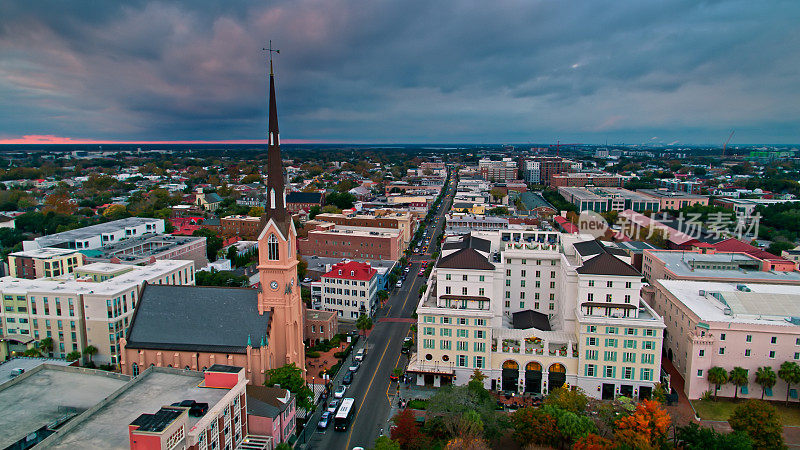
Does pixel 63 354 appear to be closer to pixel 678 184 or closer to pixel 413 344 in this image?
pixel 413 344

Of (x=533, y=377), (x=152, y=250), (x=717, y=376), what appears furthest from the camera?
(x=152, y=250)

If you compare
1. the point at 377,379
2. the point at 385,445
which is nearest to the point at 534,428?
the point at 385,445

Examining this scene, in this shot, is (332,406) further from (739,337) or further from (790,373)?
(790,373)

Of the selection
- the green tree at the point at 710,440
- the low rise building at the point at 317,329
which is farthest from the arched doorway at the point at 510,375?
the low rise building at the point at 317,329

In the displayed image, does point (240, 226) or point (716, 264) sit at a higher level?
point (716, 264)

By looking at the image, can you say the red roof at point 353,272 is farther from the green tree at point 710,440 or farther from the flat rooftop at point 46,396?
the green tree at point 710,440
